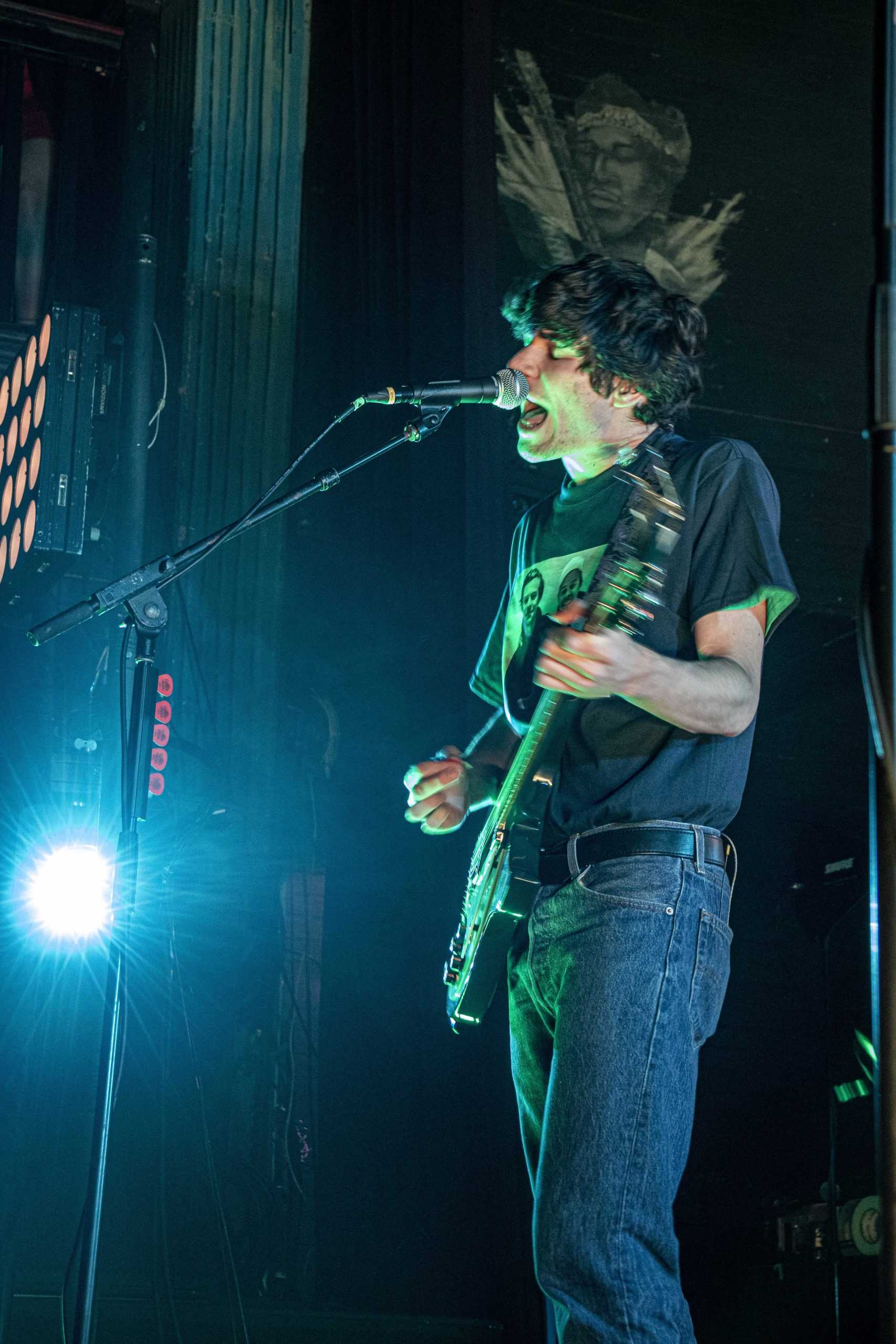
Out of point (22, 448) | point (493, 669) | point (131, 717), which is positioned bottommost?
point (131, 717)

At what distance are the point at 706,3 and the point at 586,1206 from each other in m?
4.20

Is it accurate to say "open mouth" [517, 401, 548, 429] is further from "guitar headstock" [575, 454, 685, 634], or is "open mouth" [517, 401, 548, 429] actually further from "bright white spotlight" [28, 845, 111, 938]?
"bright white spotlight" [28, 845, 111, 938]

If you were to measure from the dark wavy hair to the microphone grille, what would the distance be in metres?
0.09

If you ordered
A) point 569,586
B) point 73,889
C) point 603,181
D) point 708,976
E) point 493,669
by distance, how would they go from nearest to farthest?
point 708,976 → point 569,586 → point 493,669 → point 73,889 → point 603,181

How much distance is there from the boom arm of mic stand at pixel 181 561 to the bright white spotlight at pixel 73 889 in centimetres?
63

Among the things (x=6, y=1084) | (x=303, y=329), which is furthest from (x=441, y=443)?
(x=6, y=1084)

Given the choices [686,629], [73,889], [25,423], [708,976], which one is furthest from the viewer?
[25,423]

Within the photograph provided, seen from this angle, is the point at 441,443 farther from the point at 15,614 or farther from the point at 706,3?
the point at 706,3

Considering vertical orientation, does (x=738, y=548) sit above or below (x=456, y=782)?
above

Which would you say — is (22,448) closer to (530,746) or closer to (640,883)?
(530,746)

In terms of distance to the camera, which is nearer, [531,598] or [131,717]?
[531,598]

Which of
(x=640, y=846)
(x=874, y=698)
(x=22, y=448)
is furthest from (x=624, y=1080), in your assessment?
(x=22, y=448)

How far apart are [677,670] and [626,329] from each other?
2.37 feet

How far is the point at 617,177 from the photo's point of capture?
432cm
